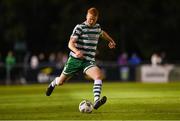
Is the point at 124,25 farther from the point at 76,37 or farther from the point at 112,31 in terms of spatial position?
the point at 76,37

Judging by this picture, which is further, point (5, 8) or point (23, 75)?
point (5, 8)

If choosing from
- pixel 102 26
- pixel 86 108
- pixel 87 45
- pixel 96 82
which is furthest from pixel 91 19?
pixel 102 26

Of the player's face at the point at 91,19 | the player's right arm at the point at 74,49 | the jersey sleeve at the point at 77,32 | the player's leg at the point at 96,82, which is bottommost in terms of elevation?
the player's leg at the point at 96,82

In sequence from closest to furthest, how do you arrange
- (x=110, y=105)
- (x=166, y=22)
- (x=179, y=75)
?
(x=110, y=105), (x=179, y=75), (x=166, y=22)

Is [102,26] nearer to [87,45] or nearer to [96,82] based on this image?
[87,45]

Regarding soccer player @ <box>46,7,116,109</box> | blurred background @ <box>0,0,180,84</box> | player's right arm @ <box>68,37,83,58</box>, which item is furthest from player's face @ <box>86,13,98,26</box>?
blurred background @ <box>0,0,180,84</box>

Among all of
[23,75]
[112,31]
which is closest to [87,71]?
[23,75]

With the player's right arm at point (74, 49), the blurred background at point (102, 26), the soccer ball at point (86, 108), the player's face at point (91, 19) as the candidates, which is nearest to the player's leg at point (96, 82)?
the soccer ball at point (86, 108)

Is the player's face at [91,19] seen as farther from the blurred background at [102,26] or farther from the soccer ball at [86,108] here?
the blurred background at [102,26]

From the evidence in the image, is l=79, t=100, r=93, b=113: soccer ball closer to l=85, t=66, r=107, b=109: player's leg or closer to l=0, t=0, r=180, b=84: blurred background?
l=85, t=66, r=107, b=109: player's leg

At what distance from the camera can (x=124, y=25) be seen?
6253 centimetres

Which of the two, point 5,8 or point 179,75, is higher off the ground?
point 5,8

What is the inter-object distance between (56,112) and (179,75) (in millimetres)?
29186

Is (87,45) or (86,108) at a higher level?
(87,45)
